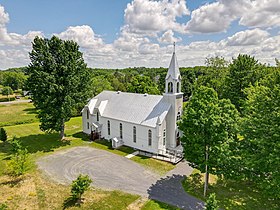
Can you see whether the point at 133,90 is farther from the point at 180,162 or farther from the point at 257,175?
the point at 257,175

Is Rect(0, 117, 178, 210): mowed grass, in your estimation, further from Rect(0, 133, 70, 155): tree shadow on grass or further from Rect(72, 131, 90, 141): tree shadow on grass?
Rect(72, 131, 90, 141): tree shadow on grass

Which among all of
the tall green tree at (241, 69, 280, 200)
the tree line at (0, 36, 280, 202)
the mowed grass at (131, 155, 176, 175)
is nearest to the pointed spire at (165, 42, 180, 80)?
the tree line at (0, 36, 280, 202)

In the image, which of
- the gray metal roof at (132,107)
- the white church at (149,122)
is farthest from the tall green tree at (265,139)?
the gray metal roof at (132,107)

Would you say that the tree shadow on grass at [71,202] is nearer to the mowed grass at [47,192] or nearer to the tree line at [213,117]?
the mowed grass at [47,192]

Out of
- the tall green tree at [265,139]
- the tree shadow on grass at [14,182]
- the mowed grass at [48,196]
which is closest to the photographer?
the tall green tree at [265,139]

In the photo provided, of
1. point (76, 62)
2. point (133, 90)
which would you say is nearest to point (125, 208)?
point (76, 62)
